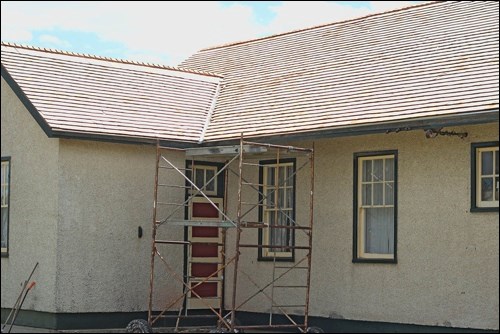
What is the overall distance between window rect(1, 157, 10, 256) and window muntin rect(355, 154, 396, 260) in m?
6.89

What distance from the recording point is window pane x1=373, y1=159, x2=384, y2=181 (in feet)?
57.1

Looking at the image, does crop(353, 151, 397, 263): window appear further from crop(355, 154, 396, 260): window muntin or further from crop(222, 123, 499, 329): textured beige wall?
crop(222, 123, 499, 329): textured beige wall

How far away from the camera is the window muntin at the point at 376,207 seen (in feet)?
56.4

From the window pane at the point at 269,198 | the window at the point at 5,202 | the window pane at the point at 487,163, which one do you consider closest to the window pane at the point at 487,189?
the window pane at the point at 487,163

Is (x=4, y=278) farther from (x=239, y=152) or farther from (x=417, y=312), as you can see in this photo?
(x=417, y=312)

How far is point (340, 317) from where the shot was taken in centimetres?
1764

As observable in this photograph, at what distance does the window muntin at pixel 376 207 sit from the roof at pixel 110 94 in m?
3.71

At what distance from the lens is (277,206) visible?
18.9 meters

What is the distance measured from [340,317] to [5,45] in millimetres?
8490

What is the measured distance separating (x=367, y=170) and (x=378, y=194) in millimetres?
512

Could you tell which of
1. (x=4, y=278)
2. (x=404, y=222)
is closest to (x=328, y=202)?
(x=404, y=222)

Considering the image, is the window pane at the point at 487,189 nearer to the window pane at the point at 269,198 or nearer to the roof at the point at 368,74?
the roof at the point at 368,74

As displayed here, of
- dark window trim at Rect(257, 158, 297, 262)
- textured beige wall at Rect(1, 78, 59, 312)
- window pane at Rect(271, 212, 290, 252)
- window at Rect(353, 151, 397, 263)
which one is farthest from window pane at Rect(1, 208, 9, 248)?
window at Rect(353, 151, 397, 263)

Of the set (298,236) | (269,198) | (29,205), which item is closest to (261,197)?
(269,198)
